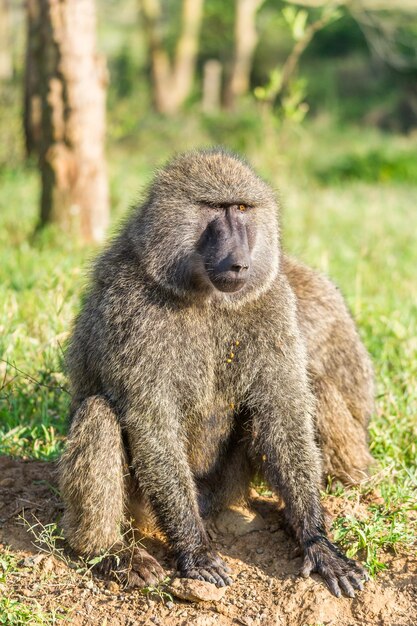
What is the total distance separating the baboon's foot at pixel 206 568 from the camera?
3430 millimetres

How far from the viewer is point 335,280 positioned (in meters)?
6.13

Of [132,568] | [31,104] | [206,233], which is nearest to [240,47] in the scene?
[31,104]

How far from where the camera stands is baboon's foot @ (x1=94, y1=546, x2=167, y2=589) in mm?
3453

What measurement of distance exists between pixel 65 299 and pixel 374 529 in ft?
8.46

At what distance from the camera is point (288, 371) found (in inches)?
141

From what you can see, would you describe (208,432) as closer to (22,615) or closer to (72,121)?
(22,615)

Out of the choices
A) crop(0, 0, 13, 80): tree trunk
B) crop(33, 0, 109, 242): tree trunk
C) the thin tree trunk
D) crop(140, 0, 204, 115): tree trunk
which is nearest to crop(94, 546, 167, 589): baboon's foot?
crop(33, 0, 109, 242): tree trunk

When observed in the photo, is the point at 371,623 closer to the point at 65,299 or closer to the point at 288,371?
the point at 288,371

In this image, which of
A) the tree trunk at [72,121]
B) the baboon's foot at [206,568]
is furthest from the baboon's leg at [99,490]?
the tree trunk at [72,121]

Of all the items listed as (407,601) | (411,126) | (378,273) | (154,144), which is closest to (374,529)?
(407,601)

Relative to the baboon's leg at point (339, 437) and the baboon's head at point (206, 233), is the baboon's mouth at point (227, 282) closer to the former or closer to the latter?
the baboon's head at point (206, 233)

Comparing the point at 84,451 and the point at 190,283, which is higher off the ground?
the point at 190,283

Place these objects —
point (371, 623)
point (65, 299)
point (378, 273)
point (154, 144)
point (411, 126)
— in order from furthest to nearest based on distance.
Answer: point (411, 126), point (154, 144), point (378, 273), point (65, 299), point (371, 623)

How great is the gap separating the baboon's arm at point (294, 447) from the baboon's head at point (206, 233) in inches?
14.9
